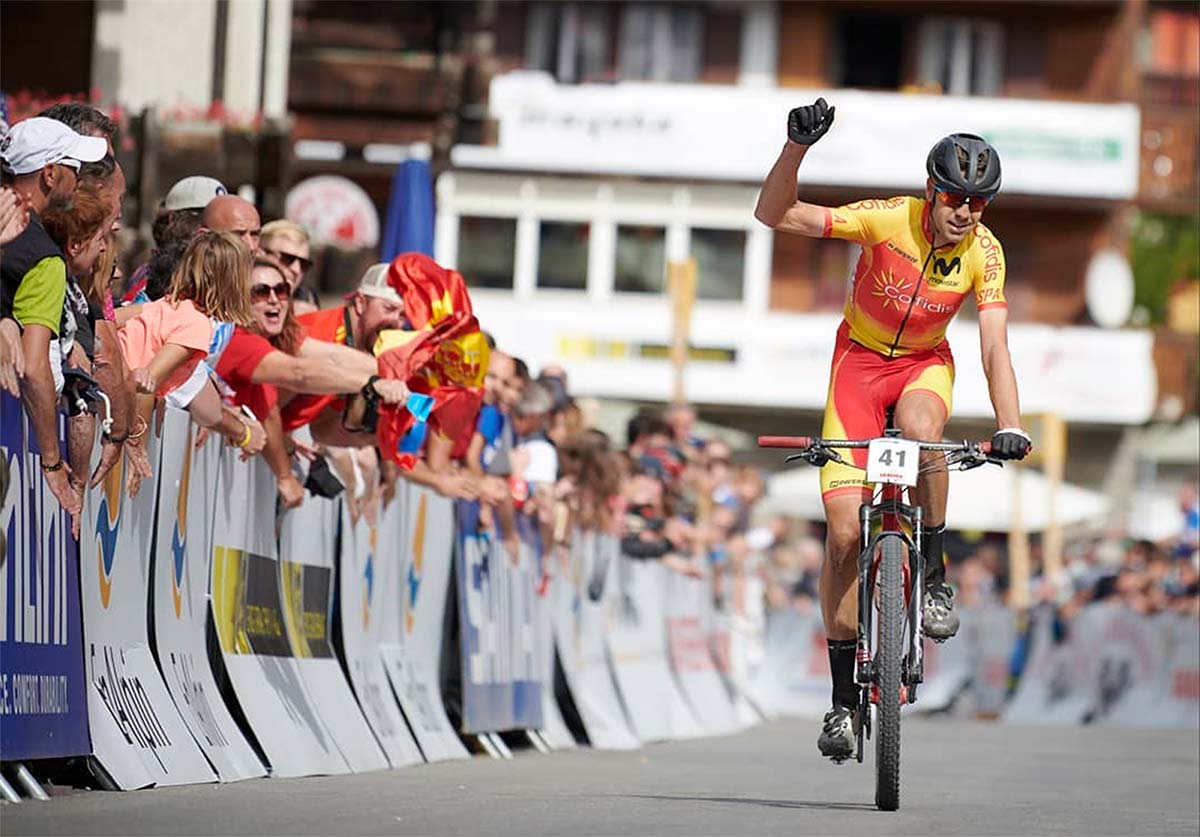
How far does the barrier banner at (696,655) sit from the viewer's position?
23.0m

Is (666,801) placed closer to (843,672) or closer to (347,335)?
(843,672)

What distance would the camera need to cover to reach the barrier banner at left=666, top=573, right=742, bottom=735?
22953mm

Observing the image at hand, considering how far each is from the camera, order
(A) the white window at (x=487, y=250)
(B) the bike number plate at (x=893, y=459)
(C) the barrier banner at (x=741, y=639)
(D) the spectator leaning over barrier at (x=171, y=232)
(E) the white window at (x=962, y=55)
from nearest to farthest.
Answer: (B) the bike number plate at (x=893, y=459) < (D) the spectator leaning over barrier at (x=171, y=232) < (C) the barrier banner at (x=741, y=639) < (A) the white window at (x=487, y=250) < (E) the white window at (x=962, y=55)

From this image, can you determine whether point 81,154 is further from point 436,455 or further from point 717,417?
point 717,417

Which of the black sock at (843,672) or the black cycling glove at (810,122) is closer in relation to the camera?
the black cycling glove at (810,122)

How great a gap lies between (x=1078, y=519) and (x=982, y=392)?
471 inches

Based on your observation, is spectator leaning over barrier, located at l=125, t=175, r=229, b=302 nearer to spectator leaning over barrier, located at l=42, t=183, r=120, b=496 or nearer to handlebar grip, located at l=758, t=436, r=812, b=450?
spectator leaning over barrier, located at l=42, t=183, r=120, b=496

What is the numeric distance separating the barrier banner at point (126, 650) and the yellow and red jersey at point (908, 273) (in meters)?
2.91

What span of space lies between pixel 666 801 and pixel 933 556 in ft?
4.98

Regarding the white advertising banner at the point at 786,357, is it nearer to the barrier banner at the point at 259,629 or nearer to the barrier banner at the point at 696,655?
the barrier banner at the point at 696,655

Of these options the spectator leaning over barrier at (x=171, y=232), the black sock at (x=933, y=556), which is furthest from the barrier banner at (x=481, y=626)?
the black sock at (x=933, y=556)

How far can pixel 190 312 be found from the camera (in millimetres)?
10875

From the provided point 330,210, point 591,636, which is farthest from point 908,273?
point 330,210

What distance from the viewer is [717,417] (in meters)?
54.0
